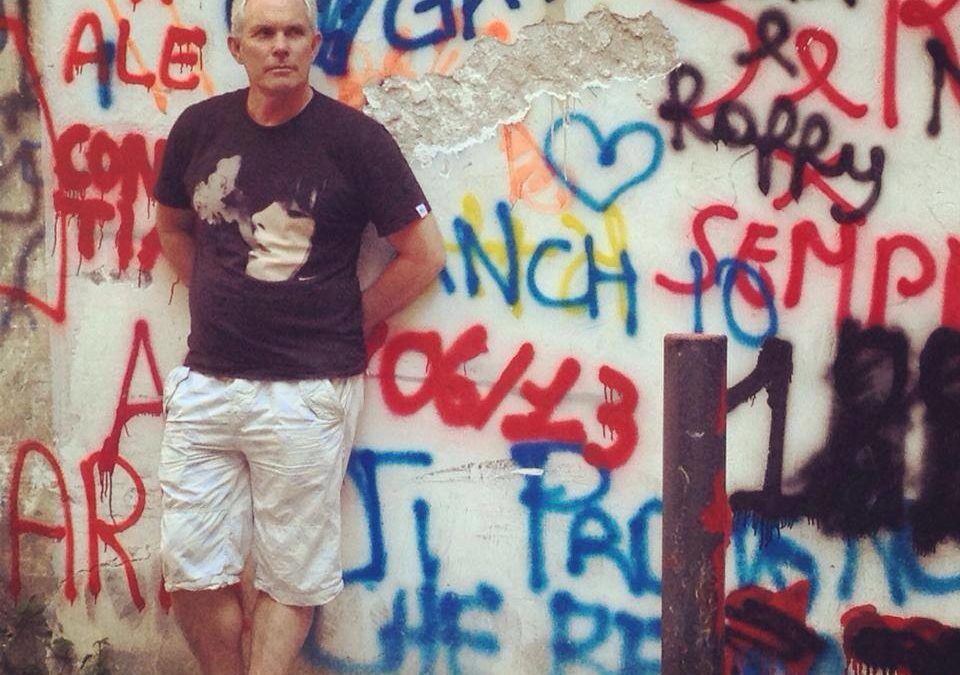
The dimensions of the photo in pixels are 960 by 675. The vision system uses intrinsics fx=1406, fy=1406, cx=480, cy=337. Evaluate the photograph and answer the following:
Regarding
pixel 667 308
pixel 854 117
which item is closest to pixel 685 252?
pixel 667 308

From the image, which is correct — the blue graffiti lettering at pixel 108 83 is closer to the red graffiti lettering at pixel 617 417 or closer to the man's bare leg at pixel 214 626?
the man's bare leg at pixel 214 626

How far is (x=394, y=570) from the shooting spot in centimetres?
404

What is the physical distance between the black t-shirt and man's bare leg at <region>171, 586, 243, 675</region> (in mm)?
657

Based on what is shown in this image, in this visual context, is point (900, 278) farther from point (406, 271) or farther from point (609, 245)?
point (406, 271)

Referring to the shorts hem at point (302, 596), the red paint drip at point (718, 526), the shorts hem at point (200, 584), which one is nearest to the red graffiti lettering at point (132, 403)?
the shorts hem at point (200, 584)

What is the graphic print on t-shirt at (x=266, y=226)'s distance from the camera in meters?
3.65

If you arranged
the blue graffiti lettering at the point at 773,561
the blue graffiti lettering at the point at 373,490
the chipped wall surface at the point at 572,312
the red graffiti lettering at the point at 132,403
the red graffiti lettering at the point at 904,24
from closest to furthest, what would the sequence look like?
the red graffiti lettering at the point at 904,24 → the chipped wall surface at the point at 572,312 → the blue graffiti lettering at the point at 773,561 → the blue graffiti lettering at the point at 373,490 → the red graffiti lettering at the point at 132,403

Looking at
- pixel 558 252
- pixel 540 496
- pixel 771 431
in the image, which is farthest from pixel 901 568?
pixel 558 252

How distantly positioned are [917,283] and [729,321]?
0.49 meters

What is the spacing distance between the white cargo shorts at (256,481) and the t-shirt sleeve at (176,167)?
18.5 inches

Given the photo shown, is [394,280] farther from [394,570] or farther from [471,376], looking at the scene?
[394,570]

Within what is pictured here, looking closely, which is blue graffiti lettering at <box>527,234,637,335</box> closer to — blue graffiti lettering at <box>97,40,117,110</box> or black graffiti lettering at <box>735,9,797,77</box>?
black graffiti lettering at <box>735,9,797,77</box>

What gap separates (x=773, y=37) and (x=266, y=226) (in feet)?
4.59

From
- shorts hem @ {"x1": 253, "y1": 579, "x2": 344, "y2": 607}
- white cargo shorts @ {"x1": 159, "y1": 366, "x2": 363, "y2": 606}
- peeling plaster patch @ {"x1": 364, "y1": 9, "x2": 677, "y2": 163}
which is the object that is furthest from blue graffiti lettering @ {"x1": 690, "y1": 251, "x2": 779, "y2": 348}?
shorts hem @ {"x1": 253, "y1": 579, "x2": 344, "y2": 607}
